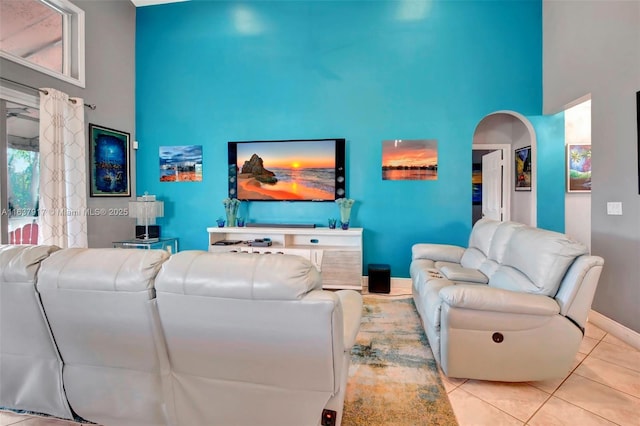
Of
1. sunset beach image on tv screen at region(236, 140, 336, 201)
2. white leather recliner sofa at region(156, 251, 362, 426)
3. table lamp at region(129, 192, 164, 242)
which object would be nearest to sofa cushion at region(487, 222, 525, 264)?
white leather recliner sofa at region(156, 251, 362, 426)

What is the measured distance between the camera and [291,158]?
4.21 metres

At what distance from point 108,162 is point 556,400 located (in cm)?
532

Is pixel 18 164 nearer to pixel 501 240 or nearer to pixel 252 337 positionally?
pixel 252 337

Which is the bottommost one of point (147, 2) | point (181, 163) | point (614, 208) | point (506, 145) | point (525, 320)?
point (525, 320)

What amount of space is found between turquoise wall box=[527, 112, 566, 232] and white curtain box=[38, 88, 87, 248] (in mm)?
5678

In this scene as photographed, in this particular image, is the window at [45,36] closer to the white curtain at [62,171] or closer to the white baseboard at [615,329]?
the white curtain at [62,171]

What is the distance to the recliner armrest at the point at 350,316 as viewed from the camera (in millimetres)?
1313

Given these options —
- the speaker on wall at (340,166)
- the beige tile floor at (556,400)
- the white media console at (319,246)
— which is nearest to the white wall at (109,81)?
the white media console at (319,246)

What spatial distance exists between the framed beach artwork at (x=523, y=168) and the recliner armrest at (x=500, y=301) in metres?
3.31

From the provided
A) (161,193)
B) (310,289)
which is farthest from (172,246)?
(310,289)

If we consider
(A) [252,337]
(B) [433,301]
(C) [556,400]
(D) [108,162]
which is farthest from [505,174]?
(D) [108,162]

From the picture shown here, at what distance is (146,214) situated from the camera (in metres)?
4.13

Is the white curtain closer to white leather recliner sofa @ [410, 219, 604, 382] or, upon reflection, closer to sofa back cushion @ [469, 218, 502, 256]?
white leather recliner sofa @ [410, 219, 604, 382]

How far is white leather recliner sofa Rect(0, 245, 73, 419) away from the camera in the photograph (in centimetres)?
132
